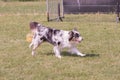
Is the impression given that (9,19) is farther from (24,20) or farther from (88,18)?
(88,18)

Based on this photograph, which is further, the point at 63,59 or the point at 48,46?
the point at 48,46

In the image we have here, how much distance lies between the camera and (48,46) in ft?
41.1

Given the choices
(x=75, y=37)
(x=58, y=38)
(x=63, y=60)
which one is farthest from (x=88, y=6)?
(x=63, y=60)

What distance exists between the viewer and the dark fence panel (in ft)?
76.5

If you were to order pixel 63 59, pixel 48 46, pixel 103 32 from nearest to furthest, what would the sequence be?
pixel 63 59 < pixel 48 46 < pixel 103 32

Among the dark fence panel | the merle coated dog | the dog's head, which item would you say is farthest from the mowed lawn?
the dark fence panel

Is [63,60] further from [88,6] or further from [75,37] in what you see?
[88,6]

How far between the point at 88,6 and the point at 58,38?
1291cm

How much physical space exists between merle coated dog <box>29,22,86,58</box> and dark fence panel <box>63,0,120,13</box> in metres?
12.6

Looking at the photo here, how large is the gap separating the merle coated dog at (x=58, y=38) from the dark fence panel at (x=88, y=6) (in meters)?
12.6

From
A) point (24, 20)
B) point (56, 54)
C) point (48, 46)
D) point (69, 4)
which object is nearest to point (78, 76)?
point (56, 54)

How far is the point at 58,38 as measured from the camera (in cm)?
1071

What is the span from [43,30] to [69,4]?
507 inches

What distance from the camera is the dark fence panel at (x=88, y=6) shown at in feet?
76.5
